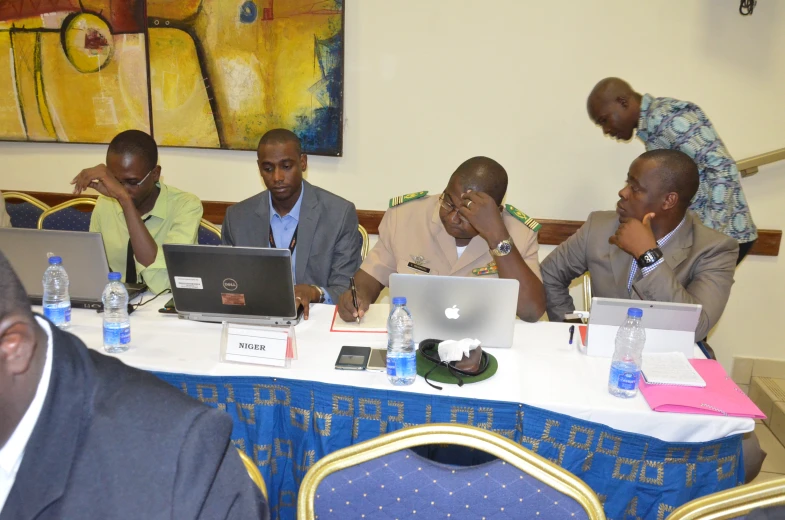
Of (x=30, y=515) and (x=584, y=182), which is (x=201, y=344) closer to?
(x=30, y=515)

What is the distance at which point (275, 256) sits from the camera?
1.96 m

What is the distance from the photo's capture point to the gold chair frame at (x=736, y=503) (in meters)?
1.21

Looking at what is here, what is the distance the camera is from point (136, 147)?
274 cm

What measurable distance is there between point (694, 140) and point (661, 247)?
0.75 m

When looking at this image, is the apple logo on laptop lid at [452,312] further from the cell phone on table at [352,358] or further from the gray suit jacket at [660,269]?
the gray suit jacket at [660,269]

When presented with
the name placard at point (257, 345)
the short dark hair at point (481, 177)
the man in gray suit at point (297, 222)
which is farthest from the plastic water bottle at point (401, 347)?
the man in gray suit at point (297, 222)

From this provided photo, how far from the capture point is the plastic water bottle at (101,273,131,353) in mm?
1986

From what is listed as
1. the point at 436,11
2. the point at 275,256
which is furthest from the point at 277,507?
the point at 436,11

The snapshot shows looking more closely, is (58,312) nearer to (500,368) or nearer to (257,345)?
(257,345)

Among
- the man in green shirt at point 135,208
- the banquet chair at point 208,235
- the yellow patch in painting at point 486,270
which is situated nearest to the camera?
the yellow patch in painting at point 486,270

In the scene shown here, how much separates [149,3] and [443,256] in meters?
2.61

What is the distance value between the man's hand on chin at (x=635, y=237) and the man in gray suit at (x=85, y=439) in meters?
1.80

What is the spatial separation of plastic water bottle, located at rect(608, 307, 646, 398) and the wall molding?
1796 millimetres

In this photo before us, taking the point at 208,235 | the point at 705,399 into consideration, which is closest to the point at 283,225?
the point at 208,235
